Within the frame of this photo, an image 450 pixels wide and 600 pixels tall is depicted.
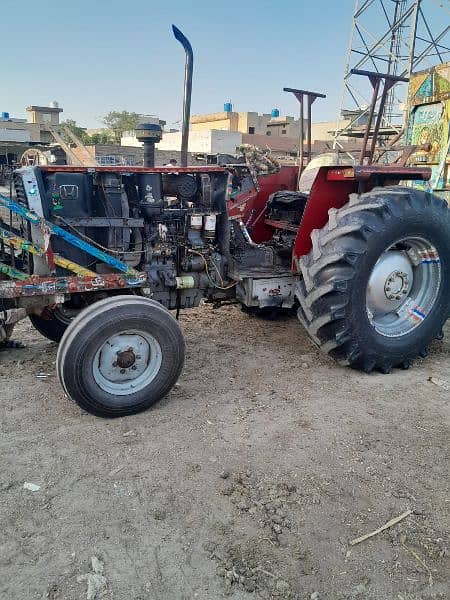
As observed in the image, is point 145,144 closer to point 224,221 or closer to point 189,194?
point 189,194

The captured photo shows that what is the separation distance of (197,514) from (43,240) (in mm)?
2210

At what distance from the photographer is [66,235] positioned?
359 centimetres

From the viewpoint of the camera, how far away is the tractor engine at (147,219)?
3.73 meters

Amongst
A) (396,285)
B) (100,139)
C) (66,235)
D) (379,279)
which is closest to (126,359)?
(66,235)

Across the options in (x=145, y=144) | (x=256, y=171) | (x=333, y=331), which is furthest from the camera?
(x=256, y=171)

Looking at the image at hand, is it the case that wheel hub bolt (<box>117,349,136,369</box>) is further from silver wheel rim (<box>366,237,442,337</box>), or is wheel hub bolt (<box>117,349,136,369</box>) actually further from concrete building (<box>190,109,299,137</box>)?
concrete building (<box>190,109,299,137</box>)

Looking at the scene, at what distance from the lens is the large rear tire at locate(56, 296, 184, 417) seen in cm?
323

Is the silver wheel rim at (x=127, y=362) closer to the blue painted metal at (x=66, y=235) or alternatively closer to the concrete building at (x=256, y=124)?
the blue painted metal at (x=66, y=235)

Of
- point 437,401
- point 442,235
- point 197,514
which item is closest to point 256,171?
point 442,235

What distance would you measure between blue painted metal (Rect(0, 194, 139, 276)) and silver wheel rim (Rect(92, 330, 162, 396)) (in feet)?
1.99

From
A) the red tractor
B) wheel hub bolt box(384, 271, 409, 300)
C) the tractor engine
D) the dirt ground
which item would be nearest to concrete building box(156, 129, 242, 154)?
the red tractor

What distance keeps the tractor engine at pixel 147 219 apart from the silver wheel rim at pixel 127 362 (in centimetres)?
78

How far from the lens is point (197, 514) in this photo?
254 centimetres

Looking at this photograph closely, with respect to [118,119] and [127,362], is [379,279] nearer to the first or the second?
[127,362]
